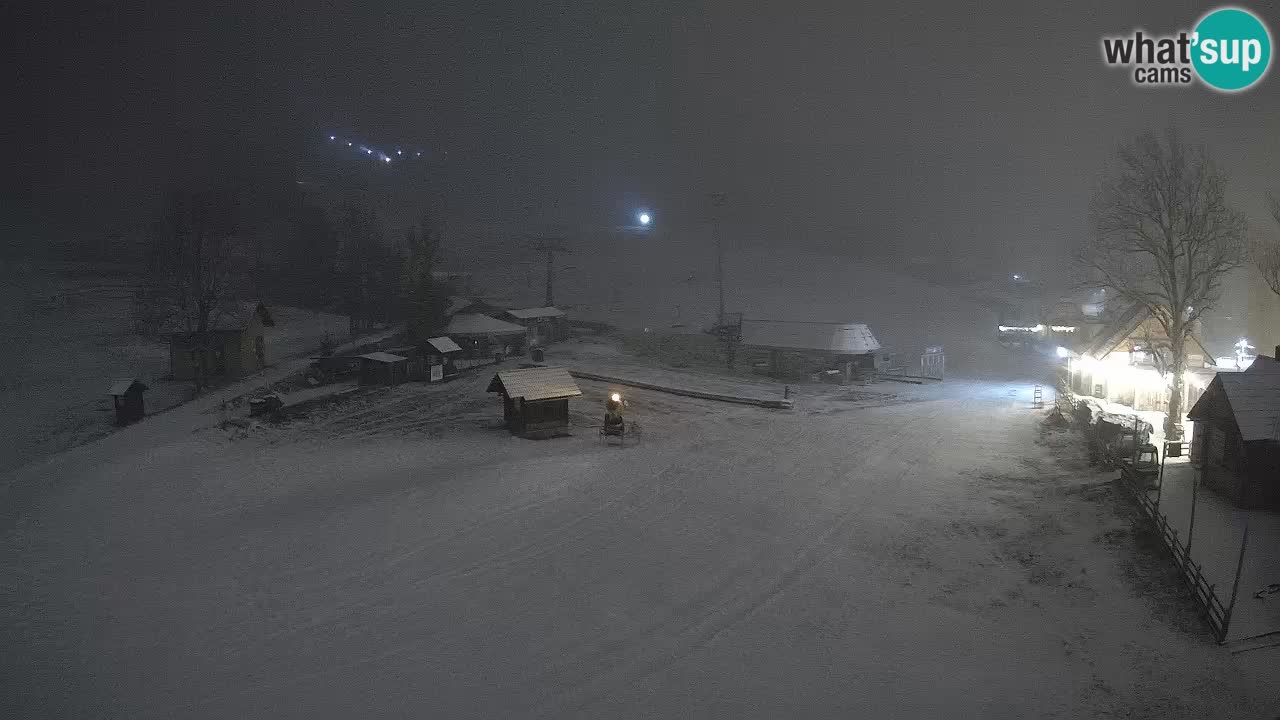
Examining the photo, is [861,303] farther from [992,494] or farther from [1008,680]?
[1008,680]

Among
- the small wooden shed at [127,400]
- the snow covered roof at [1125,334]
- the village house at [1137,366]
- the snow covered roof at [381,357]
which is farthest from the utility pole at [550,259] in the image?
the village house at [1137,366]

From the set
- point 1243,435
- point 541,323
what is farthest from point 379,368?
point 1243,435

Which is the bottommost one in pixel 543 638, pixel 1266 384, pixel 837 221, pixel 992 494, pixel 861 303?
pixel 543 638

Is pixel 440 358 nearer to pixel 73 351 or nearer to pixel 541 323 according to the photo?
pixel 541 323

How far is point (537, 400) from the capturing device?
31.5 meters

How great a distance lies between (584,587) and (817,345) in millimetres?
35640

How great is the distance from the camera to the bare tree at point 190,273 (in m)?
37.4

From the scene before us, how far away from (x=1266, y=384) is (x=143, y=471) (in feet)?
125

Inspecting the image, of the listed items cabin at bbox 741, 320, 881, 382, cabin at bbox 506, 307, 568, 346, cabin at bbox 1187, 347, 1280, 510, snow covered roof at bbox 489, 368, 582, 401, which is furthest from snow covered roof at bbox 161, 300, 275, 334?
cabin at bbox 1187, 347, 1280, 510

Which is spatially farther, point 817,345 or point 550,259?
point 550,259

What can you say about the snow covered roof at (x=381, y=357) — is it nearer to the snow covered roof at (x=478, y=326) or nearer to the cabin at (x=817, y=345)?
the snow covered roof at (x=478, y=326)

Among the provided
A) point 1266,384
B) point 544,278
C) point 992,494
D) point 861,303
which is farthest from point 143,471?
point 861,303

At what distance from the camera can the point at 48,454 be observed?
95.4 feet

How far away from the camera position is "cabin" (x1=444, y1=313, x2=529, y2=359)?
47.8m
